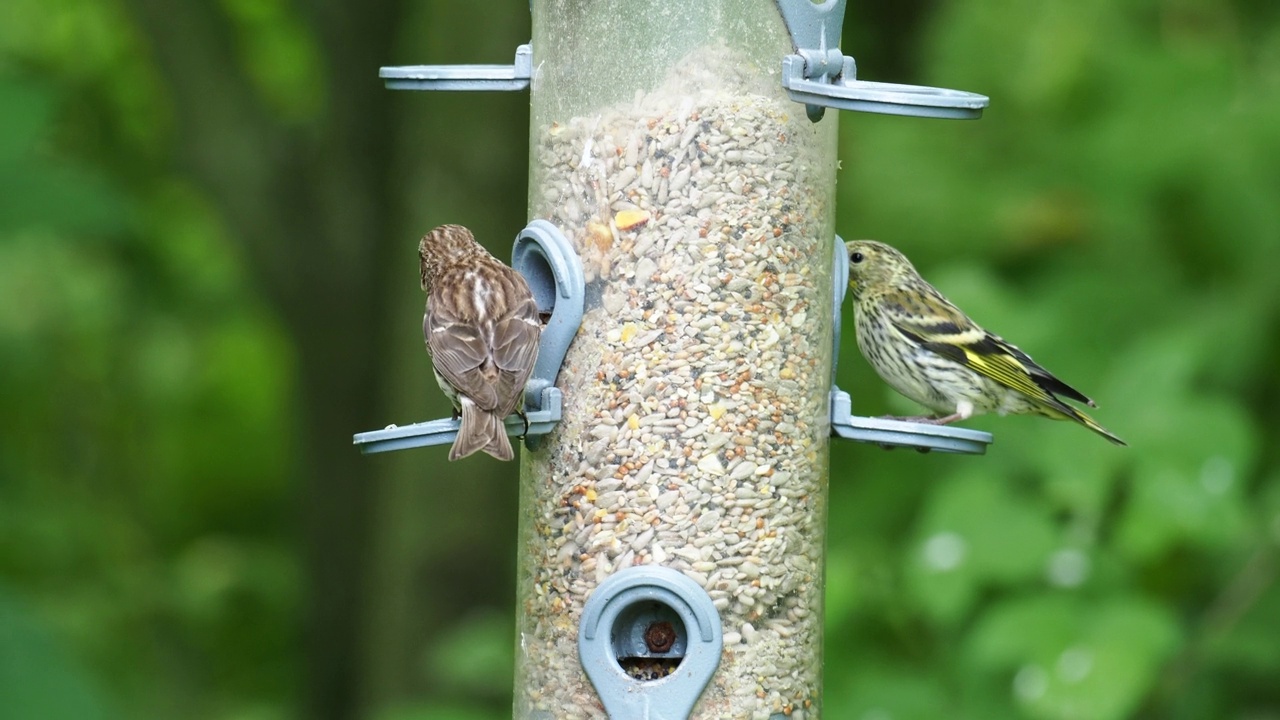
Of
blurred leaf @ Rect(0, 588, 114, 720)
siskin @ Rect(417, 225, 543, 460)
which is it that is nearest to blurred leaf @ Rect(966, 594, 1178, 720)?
siskin @ Rect(417, 225, 543, 460)

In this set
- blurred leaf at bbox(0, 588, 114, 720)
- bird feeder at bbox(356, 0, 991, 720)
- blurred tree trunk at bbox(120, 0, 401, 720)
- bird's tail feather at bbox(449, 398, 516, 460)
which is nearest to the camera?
bird's tail feather at bbox(449, 398, 516, 460)

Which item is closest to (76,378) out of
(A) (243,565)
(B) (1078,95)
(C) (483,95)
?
(A) (243,565)

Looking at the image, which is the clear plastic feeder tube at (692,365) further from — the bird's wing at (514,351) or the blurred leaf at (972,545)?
the blurred leaf at (972,545)

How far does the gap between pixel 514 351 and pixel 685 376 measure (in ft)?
1.54

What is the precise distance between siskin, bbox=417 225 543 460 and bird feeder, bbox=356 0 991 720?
0.18 metres

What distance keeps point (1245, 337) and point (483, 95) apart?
4082 millimetres

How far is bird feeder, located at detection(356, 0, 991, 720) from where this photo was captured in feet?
14.5

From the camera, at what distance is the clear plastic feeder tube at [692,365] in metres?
4.43

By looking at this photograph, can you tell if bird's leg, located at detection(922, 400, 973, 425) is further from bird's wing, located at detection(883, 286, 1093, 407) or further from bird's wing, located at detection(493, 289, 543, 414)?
bird's wing, located at detection(493, 289, 543, 414)

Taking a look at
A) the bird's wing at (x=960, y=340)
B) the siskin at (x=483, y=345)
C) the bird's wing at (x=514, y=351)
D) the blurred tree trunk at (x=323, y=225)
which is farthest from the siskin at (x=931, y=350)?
the blurred tree trunk at (x=323, y=225)

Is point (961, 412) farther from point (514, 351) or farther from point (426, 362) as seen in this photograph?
point (426, 362)

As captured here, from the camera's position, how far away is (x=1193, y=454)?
5883mm

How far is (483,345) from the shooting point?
169 inches

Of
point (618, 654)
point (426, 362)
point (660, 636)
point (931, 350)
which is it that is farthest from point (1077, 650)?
point (426, 362)
